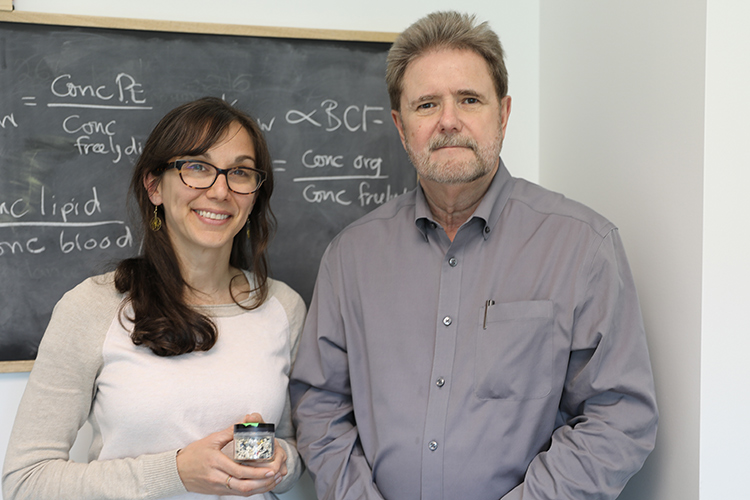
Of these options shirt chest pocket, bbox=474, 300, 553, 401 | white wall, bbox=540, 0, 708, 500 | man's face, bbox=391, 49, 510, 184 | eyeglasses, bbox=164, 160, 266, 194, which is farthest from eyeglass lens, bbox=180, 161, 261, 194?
white wall, bbox=540, 0, 708, 500

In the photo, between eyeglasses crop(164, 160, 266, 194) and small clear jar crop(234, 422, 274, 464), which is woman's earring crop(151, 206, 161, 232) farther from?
small clear jar crop(234, 422, 274, 464)

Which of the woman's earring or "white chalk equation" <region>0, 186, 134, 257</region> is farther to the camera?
"white chalk equation" <region>0, 186, 134, 257</region>

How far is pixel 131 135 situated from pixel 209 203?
0.55 metres

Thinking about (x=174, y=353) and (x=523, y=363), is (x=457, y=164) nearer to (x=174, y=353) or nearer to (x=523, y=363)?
(x=523, y=363)

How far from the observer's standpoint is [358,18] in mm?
1995

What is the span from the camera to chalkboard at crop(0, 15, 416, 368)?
1776 mm

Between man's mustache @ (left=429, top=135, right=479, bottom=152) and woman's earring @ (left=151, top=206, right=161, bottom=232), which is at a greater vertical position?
man's mustache @ (left=429, top=135, right=479, bottom=152)

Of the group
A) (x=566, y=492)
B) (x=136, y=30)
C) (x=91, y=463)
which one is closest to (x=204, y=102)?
(x=136, y=30)

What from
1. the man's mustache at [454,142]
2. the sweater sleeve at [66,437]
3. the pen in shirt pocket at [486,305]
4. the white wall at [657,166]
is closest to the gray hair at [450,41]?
the man's mustache at [454,142]

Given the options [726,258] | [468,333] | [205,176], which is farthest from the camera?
[205,176]

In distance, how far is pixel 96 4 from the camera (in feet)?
6.02

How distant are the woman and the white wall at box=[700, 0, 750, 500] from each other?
974mm

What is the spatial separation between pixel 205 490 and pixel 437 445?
546mm

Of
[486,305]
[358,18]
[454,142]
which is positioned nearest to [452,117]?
[454,142]
